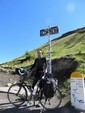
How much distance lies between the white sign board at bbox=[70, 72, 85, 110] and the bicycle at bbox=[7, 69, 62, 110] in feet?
1.71

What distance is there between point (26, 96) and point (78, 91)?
1.92 m

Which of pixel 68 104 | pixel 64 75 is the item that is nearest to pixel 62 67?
pixel 64 75

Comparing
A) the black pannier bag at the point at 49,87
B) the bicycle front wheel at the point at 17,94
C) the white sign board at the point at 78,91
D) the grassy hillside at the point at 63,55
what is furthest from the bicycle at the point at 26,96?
the grassy hillside at the point at 63,55

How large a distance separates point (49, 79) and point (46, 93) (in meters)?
0.49

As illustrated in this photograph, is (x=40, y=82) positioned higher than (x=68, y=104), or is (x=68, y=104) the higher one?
(x=40, y=82)

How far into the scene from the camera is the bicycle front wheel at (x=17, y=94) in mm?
10953

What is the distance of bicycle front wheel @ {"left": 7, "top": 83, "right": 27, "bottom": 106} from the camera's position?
10953 mm

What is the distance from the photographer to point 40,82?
35.2 feet

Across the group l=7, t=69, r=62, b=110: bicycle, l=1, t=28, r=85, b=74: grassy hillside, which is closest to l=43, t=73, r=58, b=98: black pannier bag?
l=7, t=69, r=62, b=110: bicycle

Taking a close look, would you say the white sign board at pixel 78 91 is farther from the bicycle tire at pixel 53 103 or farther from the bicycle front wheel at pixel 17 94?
the bicycle front wheel at pixel 17 94

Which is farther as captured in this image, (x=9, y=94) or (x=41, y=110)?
(x=9, y=94)

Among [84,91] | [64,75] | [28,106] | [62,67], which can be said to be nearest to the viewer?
[84,91]

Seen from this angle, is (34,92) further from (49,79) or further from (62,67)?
(62,67)

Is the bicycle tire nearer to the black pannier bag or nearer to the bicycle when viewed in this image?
the bicycle
